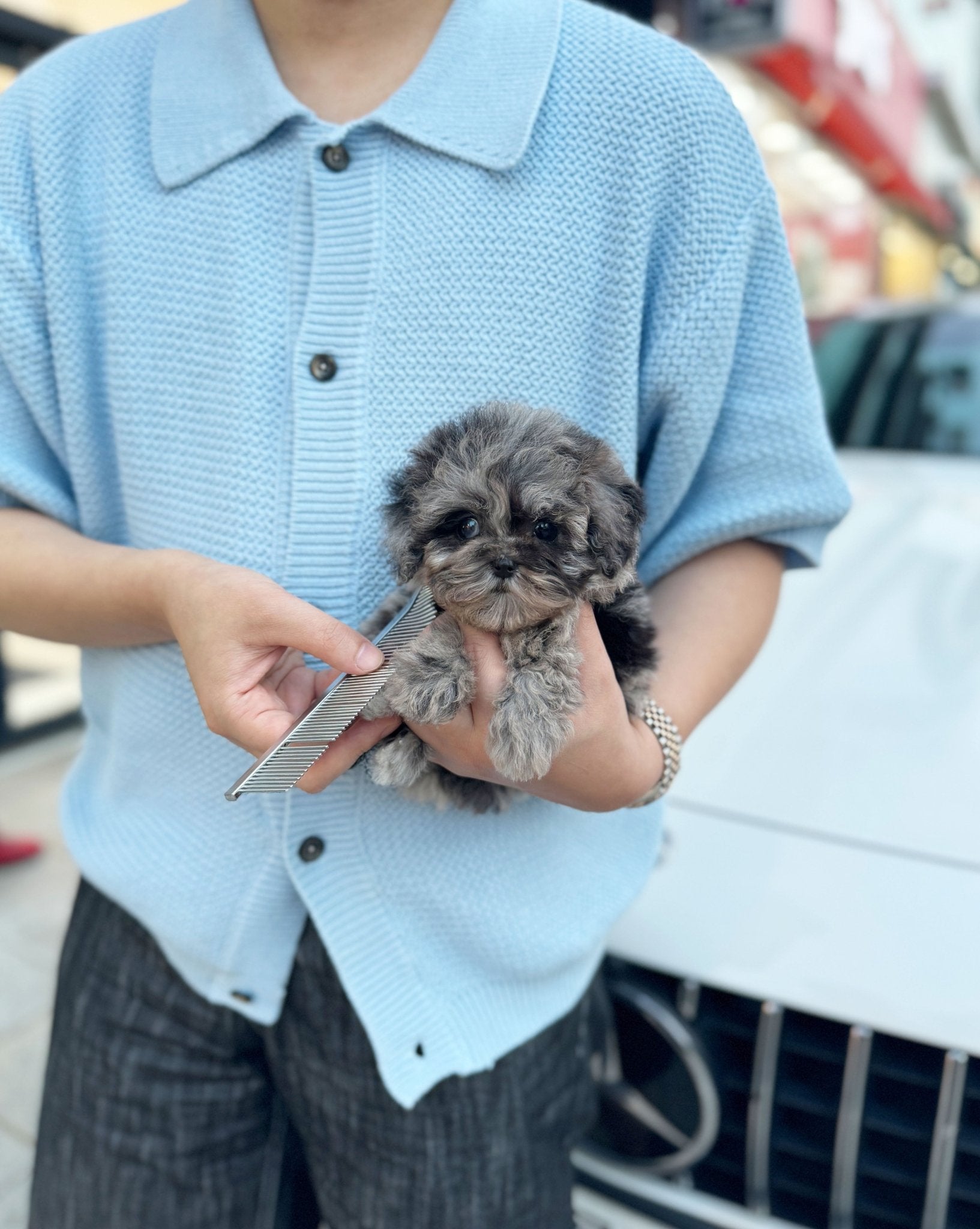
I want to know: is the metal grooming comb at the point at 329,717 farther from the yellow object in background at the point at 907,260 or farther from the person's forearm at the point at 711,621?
the yellow object in background at the point at 907,260

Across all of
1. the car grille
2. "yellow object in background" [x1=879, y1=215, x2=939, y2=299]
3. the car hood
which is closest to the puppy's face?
the car hood

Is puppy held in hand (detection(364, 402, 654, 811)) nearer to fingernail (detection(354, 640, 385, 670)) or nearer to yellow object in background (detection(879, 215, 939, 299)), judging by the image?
fingernail (detection(354, 640, 385, 670))

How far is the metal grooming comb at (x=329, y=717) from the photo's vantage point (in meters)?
0.82

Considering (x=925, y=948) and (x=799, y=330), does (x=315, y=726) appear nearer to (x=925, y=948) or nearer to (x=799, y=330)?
(x=799, y=330)

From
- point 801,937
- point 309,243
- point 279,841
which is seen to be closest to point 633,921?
point 801,937

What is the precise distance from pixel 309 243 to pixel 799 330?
1.97ft

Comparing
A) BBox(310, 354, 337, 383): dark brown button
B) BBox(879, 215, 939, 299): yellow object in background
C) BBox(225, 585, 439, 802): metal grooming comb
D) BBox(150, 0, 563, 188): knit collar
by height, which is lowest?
BBox(879, 215, 939, 299): yellow object in background

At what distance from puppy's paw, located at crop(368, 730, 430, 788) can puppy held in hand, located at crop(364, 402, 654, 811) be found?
66 mm

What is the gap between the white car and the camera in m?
1.53

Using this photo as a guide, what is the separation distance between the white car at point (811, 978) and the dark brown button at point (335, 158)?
134cm

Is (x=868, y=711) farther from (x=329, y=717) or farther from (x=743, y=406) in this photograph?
(x=329, y=717)

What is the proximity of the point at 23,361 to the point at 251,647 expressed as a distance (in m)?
0.49

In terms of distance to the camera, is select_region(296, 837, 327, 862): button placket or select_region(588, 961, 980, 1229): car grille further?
select_region(588, 961, 980, 1229): car grille

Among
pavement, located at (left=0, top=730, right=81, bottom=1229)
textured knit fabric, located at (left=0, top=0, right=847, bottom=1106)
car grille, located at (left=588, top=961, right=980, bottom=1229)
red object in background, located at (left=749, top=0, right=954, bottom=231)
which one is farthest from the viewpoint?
red object in background, located at (left=749, top=0, right=954, bottom=231)
